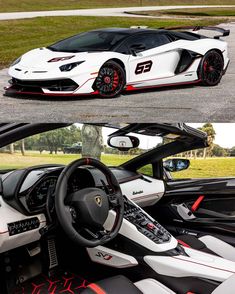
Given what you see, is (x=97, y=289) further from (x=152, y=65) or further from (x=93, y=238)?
(x=152, y=65)

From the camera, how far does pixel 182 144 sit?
160 inches

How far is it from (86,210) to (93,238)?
0.18m

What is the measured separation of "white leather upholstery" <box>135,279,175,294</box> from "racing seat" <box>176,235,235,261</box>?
0.77 meters

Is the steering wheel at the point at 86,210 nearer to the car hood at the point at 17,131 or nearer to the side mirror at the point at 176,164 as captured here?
the car hood at the point at 17,131

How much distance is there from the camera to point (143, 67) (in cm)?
689

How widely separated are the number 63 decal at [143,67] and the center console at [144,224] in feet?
11.9

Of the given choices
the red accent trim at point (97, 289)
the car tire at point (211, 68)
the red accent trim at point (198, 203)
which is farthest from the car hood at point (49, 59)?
the red accent trim at point (97, 289)

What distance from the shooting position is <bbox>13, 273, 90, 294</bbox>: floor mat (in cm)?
336

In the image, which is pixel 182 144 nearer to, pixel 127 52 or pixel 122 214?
pixel 122 214

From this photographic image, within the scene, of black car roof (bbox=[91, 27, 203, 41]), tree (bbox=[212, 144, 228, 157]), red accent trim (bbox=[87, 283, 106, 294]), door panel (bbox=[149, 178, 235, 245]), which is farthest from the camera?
black car roof (bbox=[91, 27, 203, 41])

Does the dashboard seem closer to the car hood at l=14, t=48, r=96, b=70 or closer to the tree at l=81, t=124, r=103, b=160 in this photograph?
the tree at l=81, t=124, r=103, b=160

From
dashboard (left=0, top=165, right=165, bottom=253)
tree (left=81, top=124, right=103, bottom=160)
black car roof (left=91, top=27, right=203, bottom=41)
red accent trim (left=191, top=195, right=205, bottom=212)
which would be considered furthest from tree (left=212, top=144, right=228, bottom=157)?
black car roof (left=91, top=27, right=203, bottom=41)

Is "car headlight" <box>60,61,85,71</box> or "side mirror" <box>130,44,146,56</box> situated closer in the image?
"car headlight" <box>60,61,85,71</box>

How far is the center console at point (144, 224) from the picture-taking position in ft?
10.9
